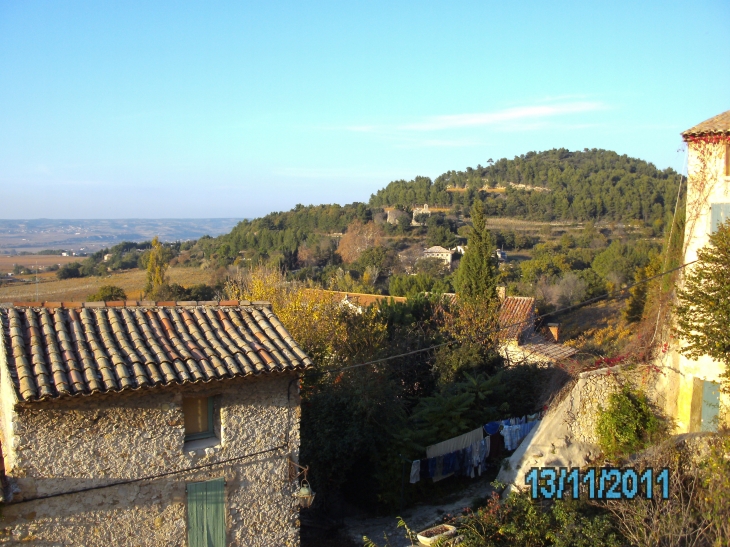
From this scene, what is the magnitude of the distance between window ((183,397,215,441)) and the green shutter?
10.2 metres

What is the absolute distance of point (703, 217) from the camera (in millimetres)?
11891

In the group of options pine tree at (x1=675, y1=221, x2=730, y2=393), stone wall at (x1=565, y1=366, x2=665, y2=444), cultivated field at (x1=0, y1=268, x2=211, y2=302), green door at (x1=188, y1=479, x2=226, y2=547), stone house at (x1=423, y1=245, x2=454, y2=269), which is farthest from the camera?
stone house at (x1=423, y1=245, x2=454, y2=269)

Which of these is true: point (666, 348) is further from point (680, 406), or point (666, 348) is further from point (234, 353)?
point (234, 353)

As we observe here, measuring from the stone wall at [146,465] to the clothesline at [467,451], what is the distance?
17.0ft

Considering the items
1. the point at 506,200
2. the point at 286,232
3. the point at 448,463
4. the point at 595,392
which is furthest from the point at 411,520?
the point at 506,200

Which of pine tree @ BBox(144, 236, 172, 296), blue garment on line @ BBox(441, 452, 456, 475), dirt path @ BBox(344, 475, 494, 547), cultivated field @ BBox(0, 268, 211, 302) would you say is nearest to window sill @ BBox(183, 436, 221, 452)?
dirt path @ BBox(344, 475, 494, 547)

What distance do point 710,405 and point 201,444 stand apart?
394 inches

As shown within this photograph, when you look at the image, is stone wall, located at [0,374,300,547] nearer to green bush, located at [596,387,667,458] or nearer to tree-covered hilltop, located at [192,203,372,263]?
green bush, located at [596,387,667,458]

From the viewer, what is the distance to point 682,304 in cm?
1208

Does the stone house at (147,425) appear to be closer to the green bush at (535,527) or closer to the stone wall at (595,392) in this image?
the green bush at (535,527)

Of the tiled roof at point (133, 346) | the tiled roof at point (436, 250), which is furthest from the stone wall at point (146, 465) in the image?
the tiled roof at point (436, 250)

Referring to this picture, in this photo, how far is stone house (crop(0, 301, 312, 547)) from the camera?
698 centimetres
